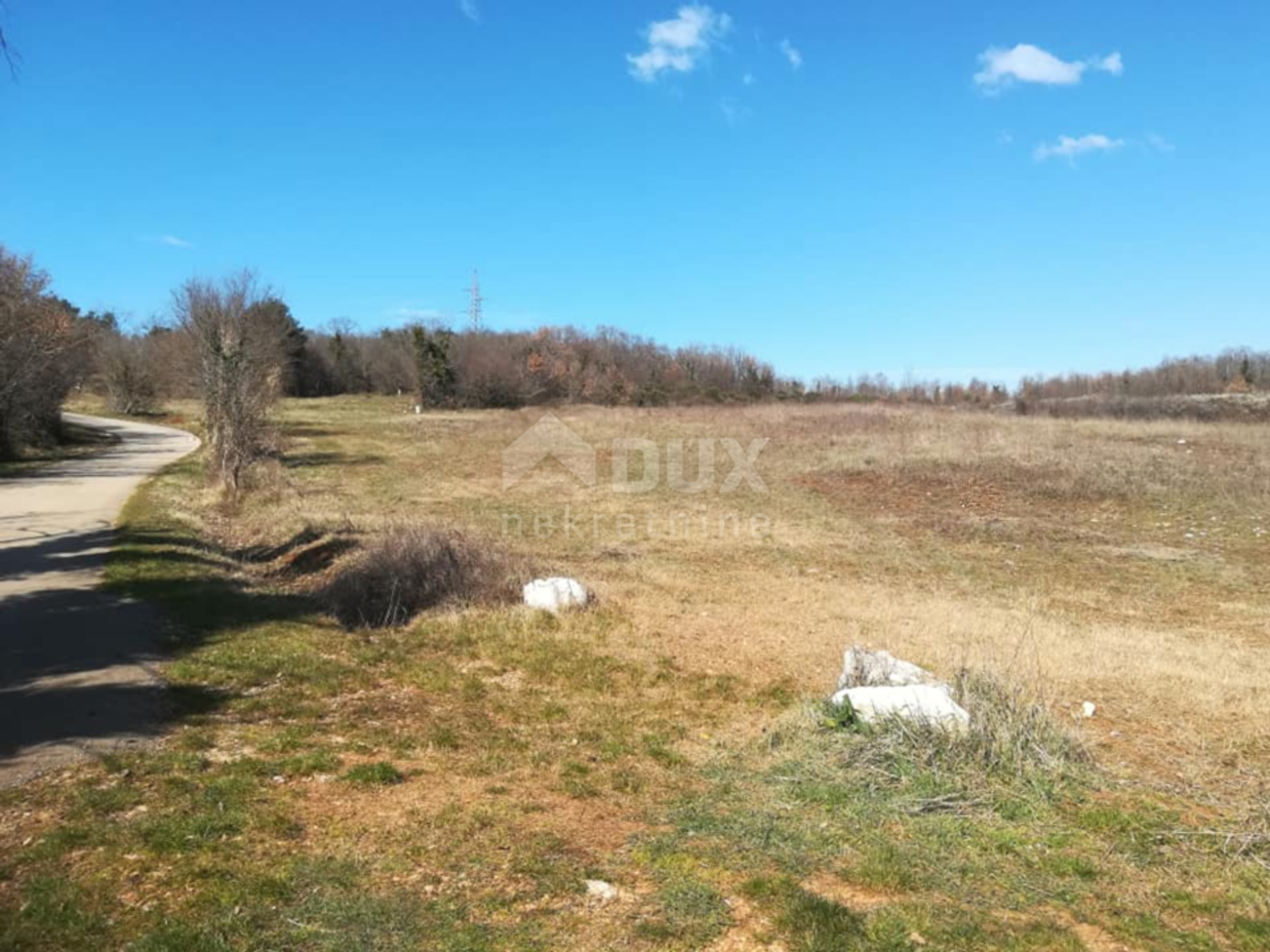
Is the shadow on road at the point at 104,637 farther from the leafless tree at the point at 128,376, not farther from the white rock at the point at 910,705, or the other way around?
the leafless tree at the point at 128,376

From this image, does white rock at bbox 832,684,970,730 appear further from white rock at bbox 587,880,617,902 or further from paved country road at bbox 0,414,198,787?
paved country road at bbox 0,414,198,787

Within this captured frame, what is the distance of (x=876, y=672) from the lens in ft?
20.7

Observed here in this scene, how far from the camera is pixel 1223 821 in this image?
4.65 m

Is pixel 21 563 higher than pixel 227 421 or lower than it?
lower

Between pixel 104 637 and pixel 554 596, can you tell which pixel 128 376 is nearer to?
pixel 104 637

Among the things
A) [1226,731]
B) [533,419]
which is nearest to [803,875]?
[1226,731]

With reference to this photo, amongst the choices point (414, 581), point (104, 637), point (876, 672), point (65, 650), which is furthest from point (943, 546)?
point (65, 650)

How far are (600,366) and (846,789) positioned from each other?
57.4 m

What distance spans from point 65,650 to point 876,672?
6.84 m

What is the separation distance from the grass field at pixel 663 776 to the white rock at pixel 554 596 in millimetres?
322

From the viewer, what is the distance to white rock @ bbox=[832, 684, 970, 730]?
525cm

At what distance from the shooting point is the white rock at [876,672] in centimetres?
621

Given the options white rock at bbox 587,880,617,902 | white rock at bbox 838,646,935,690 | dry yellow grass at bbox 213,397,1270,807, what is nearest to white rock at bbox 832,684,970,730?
white rock at bbox 838,646,935,690

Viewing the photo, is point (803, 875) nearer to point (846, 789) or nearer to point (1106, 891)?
point (846, 789)
